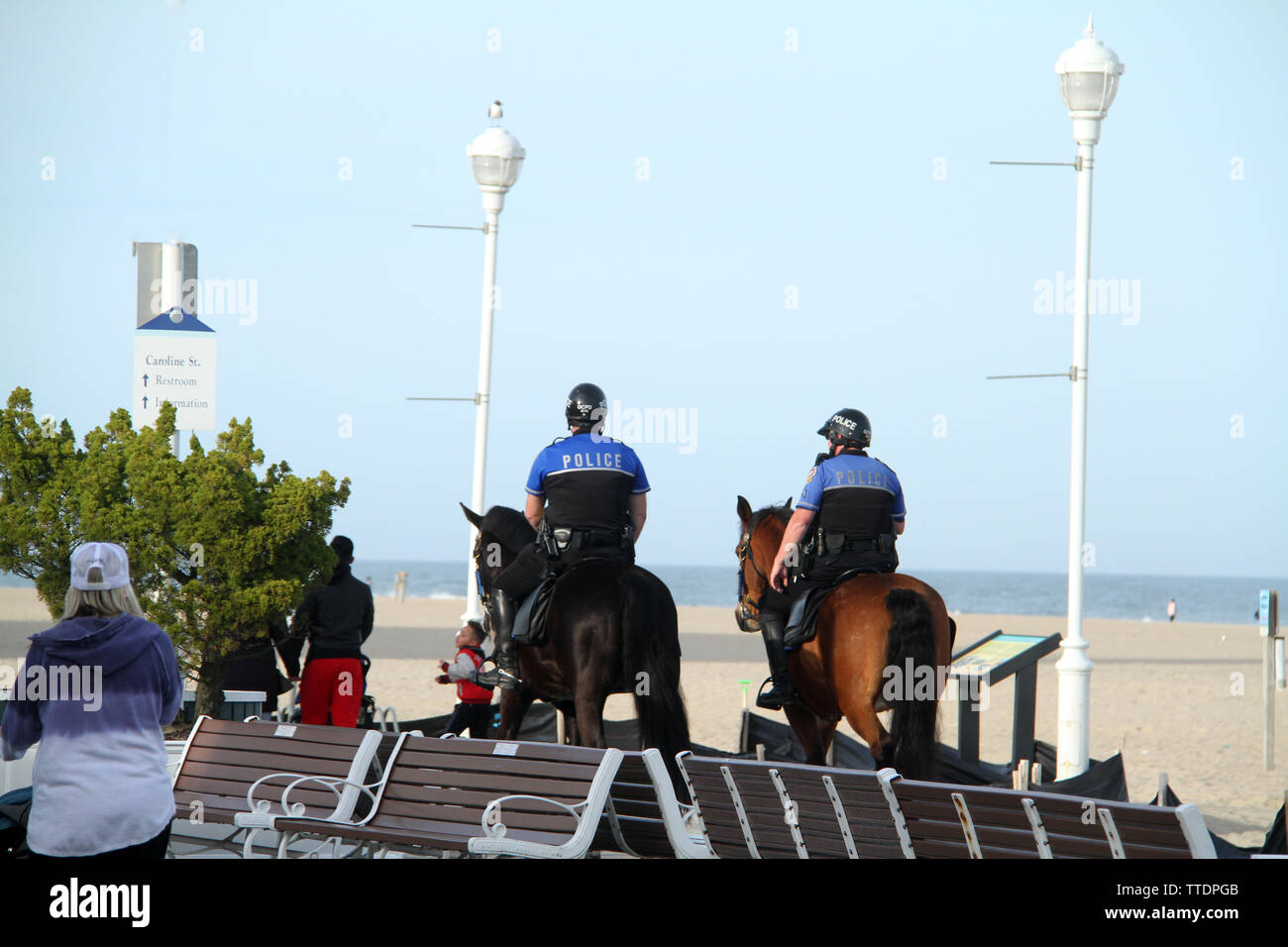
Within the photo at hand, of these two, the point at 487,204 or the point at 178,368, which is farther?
the point at 487,204

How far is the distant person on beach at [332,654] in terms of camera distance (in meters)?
11.7

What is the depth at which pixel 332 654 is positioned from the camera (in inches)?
461

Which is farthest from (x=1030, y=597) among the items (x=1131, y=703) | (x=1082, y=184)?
(x=1082, y=184)

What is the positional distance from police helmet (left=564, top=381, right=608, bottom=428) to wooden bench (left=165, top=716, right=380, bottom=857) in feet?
10.4

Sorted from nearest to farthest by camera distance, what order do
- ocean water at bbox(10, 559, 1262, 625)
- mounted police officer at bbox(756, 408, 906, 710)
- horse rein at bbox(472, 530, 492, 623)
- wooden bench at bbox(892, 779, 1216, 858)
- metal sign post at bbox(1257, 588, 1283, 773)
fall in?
1. wooden bench at bbox(892, 779, 1216, 858)
2. mounted police officer at bbox(756, 408, 906, 710)
3. horse rein at bbox(472, 530, 492, 623)
4. metal sign post at bbox(1257, 588, 1283, 773)
5. ocean water at bbox(10, 559, 1262, 625)

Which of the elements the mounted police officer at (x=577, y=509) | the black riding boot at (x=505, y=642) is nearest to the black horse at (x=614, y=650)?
the black riding boot at (x=505, y=642)

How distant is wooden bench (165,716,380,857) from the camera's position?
7.04 meters

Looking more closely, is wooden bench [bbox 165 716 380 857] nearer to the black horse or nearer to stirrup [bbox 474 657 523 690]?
the black horse

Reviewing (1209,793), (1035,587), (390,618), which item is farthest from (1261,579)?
(1209,793)

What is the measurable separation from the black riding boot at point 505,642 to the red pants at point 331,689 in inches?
91.4

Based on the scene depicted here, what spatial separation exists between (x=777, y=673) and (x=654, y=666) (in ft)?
4.02

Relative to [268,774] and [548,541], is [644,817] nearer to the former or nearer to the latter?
[268,774]

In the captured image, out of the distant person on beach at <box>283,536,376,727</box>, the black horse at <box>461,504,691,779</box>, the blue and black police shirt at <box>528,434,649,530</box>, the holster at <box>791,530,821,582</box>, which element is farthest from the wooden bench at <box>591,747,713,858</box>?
the distant person on beach at <box>283,536,376,727</box>
